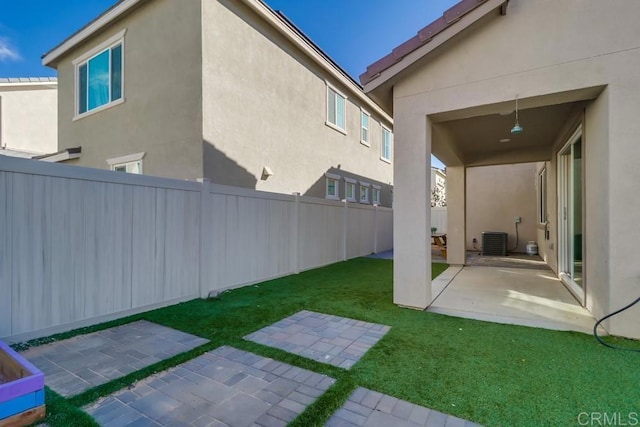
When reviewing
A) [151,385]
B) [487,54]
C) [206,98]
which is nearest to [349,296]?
[151,385]

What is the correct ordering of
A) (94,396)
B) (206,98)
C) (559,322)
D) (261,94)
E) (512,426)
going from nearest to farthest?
1. (512,426)
2. (94,396)
3. (559,322)
4. (206,98)
5. (261,94)

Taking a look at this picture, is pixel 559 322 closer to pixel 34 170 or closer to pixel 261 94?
pixel 34 170

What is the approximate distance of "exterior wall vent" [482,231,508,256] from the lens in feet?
39.2

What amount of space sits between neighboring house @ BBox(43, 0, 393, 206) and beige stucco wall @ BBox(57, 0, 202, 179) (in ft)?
0.09

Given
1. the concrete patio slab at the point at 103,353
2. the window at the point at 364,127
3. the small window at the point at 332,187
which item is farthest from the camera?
the window at the point at 364,127

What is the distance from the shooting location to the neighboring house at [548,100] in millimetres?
3766

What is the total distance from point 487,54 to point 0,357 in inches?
265

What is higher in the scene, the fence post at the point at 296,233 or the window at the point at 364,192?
the window at the point at 364,192

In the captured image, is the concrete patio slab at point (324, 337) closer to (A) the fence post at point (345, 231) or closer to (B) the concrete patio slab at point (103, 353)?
(B) the concrete patio slab at point (103, 353)

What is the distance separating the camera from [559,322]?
172 inches

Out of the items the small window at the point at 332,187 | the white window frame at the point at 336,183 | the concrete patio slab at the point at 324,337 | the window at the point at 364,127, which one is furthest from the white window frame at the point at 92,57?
the window at the point at 364,127

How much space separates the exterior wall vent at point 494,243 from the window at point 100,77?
13479 mm

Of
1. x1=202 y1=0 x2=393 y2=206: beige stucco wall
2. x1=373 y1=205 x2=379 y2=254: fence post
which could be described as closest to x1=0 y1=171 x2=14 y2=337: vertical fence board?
x1=202 y1=0 x2=393 y2=206: beige stucco wall

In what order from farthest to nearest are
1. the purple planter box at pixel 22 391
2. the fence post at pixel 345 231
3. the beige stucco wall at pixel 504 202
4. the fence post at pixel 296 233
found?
1. the beige stucco wall at pixel 504 202
2. the fence post at pixel 345 231
3. the fence post at pixel 296 233
4. the purple planter box at pixel 22 391
